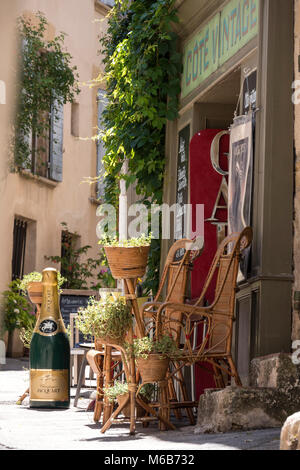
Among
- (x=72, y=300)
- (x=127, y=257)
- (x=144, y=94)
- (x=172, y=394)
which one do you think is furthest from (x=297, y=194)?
(x=72, y=300)

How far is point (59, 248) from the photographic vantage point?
61.9 feet

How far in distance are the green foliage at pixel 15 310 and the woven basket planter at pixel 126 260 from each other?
414 inches

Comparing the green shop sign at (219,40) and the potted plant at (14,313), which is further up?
the green shop sign at (219,40)

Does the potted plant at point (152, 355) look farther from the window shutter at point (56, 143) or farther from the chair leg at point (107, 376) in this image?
the window shutter at point (56, 143)

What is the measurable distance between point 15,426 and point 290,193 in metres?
2.21

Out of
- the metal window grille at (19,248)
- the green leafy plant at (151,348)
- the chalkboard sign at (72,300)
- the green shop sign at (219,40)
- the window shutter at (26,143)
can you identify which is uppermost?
the window shutter at (26,143)

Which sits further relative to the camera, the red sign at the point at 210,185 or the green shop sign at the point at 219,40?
the red sign at the point at 210,185

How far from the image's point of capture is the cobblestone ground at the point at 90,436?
475 cm

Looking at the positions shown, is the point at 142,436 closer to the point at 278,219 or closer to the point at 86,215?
the point at 278,219

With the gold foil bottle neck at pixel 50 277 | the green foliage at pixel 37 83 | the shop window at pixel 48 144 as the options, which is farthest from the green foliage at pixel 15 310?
the gold foil bottle neck at pixel 50 277

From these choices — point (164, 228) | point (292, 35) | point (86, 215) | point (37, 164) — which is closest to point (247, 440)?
point (292, 35)

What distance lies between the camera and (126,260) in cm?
570

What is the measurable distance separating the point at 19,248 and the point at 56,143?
2.14 m

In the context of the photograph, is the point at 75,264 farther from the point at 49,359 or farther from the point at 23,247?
the point at 49,359
